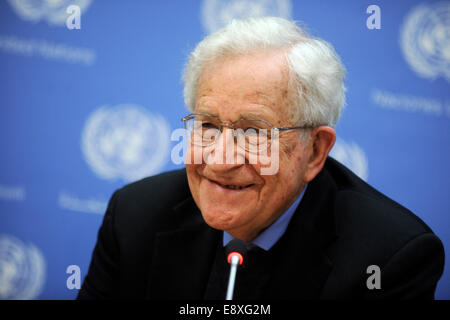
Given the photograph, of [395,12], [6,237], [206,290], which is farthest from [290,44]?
[6,237]

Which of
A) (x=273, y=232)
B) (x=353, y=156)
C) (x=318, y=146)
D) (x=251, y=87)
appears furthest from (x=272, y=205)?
(x=353, y=156)

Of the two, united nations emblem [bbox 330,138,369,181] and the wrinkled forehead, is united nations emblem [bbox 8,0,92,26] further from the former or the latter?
united nations emblem [bbox 330,138,369,181]

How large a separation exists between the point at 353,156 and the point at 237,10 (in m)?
1.10

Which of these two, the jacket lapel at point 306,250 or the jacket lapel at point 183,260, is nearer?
the jacket lapel at point 306,250

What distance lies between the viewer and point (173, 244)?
5.04ft

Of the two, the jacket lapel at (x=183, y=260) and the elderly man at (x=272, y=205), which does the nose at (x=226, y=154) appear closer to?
the elderly man at (x=272, y=205)

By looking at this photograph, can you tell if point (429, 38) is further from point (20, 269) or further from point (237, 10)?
point (20, 269)

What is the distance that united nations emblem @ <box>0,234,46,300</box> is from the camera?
2.61 m

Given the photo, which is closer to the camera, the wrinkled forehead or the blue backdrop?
the wrinkled forehead

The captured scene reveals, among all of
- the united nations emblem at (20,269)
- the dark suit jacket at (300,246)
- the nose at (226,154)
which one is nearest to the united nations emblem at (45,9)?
the dark suit jacket at (300,246)

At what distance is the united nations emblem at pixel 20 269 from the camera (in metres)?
2.61

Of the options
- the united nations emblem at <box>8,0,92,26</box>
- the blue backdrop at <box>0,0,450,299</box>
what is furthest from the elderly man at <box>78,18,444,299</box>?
the united nations emblem at <box>8,0,92,26</box>

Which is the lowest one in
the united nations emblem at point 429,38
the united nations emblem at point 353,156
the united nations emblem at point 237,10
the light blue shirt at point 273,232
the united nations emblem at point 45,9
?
the light blue shirt at point 273,232

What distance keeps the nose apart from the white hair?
0.22m
